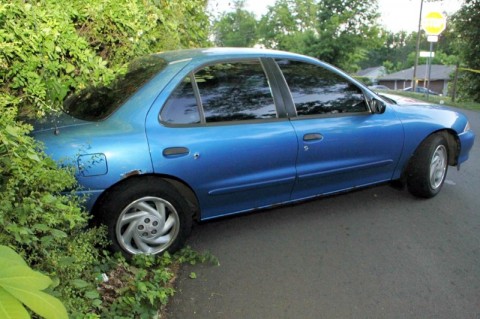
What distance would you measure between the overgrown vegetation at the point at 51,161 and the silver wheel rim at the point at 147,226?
15cm

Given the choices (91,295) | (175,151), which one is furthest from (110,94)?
(91,295)

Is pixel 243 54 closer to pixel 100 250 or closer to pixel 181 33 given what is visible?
pixel 100 250

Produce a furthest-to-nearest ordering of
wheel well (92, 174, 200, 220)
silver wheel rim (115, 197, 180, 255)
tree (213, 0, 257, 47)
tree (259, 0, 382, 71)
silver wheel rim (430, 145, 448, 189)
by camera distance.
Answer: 1. tree (213, 0, 257, 47)
2. tree (259, 0, 382, 71)
3. silver wheel rim (430, 145, 448, 189)
4. silver wheel rim (115, 197, 180, 255)
5. wheel well (92, 174, 200, 220)

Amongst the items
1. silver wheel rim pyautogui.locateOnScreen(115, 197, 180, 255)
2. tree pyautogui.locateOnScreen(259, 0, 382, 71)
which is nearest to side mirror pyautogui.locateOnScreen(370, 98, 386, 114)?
silver wheel rim pyautogui.locateOnScreen(115, 197, 180, 255)

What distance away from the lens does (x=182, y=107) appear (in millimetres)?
3555

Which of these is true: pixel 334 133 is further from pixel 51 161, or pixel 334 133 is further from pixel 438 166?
pixel 51 161

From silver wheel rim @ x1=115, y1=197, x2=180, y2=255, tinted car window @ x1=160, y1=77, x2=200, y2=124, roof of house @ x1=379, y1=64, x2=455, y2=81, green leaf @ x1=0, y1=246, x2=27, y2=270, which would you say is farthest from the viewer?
roof of house @ x1=379, y1=64, x2=455, y2=81

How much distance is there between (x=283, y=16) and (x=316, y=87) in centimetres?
6727

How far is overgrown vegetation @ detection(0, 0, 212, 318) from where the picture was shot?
89.0 inches

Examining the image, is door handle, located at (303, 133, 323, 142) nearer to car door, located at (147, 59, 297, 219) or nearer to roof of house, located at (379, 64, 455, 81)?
car door, located at (147, 59, 297, 219)

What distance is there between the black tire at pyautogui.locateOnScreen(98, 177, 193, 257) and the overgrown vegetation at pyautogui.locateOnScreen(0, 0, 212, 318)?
5.1 inches

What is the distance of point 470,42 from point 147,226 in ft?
77.1

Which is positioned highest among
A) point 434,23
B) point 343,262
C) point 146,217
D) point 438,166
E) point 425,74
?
point 434,23

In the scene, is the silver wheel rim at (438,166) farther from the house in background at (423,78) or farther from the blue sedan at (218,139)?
the house in background at (423,78)
